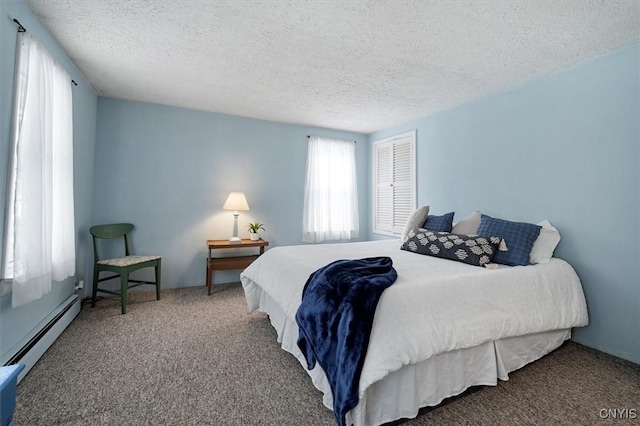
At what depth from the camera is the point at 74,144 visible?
276cm

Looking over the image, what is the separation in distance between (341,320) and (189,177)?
3259 millimetres

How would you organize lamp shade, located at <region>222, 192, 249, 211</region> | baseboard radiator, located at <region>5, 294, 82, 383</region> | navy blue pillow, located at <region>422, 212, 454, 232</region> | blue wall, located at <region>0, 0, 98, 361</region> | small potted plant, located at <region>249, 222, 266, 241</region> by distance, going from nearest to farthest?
blue wall, located at <region>0, 0, 98, 361</region> < baseboard radiator, located at <region>5, 294, 82, 383</region> < navy blue pillow, located at <region>422, 212, 454, 232</region> < lamp shade, located at <region>222, 192, 249, 211</region> < small potted plant, located at <region>249, 222, 266, 241</region>

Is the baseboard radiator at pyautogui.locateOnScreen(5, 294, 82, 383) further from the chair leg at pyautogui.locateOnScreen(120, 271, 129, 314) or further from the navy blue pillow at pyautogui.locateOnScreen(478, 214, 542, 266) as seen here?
the navy blue pillow at pyautogui.locateOnScreen(478, 214, 542, 266)

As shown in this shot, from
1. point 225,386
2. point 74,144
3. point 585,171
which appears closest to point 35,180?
point 74,144

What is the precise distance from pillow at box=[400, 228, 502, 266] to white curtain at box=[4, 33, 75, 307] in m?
2.96

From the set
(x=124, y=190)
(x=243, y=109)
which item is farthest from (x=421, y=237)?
(x=124, y=190)

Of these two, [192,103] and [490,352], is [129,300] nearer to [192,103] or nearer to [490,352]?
[192,103]

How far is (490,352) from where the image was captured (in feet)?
5.79

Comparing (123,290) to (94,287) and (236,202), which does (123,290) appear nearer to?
(94,287)

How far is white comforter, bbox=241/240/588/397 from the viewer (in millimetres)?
1406

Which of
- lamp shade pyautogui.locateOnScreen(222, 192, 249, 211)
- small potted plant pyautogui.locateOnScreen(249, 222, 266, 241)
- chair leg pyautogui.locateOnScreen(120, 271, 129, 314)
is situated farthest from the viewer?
small potted plant pyautogui.locateOnScreen(249, 222, 266, 241)

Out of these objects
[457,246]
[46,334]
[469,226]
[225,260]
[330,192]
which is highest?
[330,192]

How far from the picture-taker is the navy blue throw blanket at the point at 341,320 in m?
1.33

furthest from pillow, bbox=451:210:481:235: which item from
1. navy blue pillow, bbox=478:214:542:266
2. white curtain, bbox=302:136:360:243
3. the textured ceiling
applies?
white curtain, bbox=302:136:360:243
